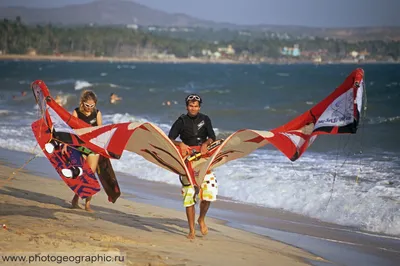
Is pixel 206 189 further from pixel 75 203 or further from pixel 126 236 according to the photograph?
pixel 75 203

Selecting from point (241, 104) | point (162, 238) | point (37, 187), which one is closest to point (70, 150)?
point (162, 238)

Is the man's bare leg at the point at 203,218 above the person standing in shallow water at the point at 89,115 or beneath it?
beneath

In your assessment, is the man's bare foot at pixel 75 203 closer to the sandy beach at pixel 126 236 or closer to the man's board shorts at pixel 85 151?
the sandy beach at pixel 126 236

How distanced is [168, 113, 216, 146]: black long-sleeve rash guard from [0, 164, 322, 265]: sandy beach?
1022mm

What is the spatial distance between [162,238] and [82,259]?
5.09 ft

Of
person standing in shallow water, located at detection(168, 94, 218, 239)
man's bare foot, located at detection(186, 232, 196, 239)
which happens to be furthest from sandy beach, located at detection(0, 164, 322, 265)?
person standing in shallow water, located at detection(168, 94, 218, 239)

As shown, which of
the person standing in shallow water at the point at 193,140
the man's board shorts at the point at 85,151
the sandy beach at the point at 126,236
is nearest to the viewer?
the sandy beach at the point at 126,236

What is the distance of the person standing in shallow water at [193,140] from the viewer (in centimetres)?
763

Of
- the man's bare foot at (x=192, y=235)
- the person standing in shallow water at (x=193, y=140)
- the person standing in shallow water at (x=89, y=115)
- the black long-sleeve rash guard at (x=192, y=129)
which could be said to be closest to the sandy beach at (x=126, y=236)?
the man's bare foot at (x=192, y=235)

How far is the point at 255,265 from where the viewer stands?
22.6 ft

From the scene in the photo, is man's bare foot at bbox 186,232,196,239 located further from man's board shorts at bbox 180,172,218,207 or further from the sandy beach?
man's board shorts at bbox 180,172,218,207

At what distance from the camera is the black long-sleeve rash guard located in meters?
7.71

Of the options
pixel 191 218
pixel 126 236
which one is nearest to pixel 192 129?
pixel 191 218

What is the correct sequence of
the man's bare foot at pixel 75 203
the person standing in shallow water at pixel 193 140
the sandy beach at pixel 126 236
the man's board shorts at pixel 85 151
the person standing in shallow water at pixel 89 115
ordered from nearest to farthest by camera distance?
the sandy beach at pixel 126 236
the person standing in shallow water at pixel 193 140
the man's board shorts at pixel 85 151
the person standing in shallow water at pixel 89 115
the man's bare foot at pixel 75 203
